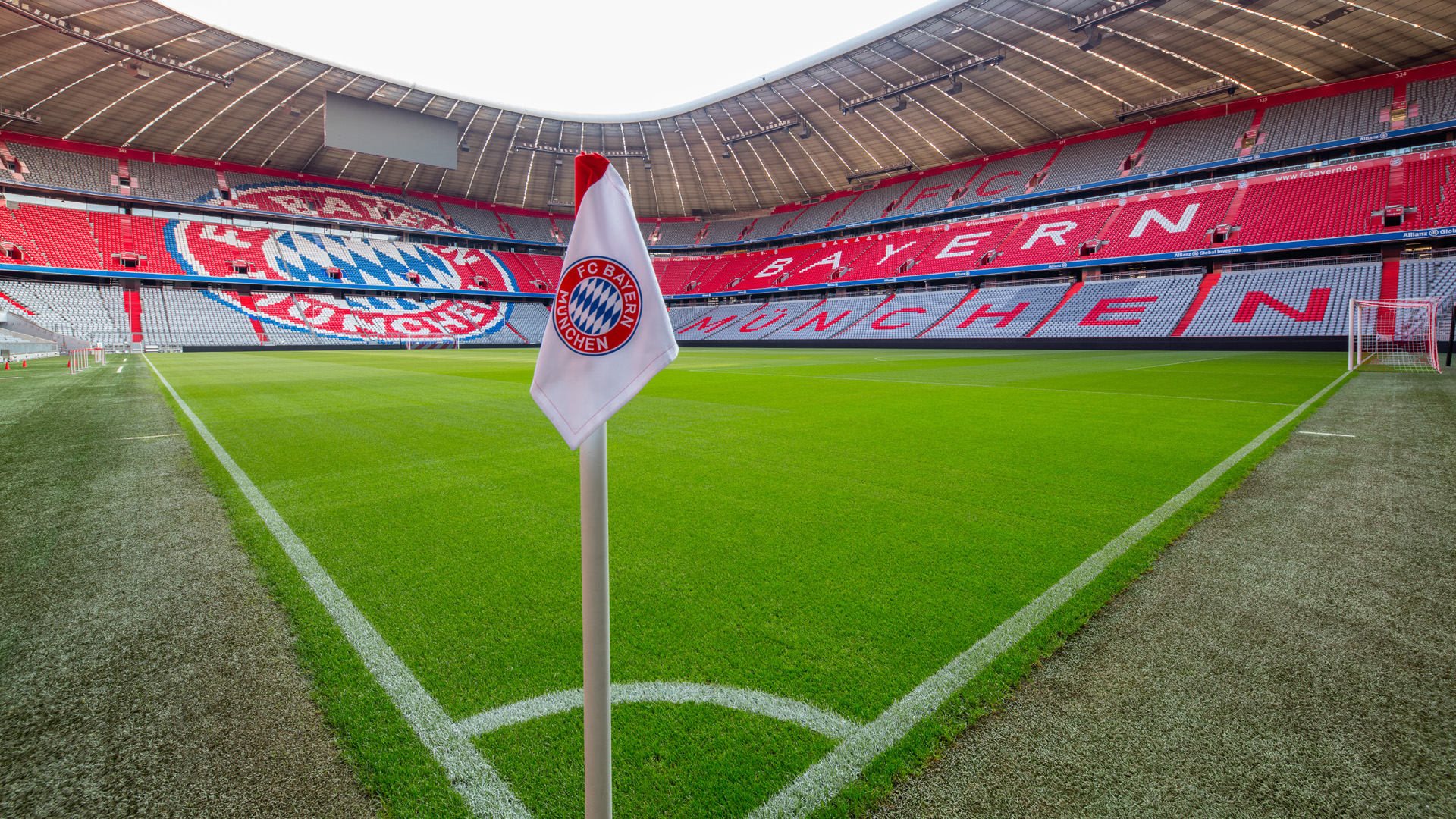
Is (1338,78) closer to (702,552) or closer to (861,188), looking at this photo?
(861,188)

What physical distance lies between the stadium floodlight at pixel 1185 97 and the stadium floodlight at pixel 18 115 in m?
59.7

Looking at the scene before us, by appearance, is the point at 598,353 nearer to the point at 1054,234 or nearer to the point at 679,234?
the point at 1054,234

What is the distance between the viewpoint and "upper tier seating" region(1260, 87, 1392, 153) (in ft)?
94.5

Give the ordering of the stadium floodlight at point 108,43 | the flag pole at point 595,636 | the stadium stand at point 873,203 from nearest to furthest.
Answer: the flag pole at point 595,636 → the stadium floodlight at point 108,43 → the stadium stand at point 873,203

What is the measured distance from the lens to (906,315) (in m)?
38.3

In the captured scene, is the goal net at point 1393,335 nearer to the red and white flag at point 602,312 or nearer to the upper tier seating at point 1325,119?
the upper tier seating at point 1325,119

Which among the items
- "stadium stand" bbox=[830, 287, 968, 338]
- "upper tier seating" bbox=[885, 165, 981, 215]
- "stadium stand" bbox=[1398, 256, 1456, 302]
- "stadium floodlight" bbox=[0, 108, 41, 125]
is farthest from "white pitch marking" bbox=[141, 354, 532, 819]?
"stadium floodlight" bbox=[0, 108, 41, 125]

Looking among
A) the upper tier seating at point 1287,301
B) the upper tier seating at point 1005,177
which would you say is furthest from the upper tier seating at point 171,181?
the upper tier seating at point 1287,301

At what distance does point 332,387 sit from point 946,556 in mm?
11886

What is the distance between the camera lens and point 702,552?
9.81ft

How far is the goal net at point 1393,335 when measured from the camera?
16109 mm

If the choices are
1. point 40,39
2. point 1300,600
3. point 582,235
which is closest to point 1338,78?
point 1300,600

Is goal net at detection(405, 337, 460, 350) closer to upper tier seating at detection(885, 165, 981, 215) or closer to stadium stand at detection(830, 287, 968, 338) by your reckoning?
stadium stand at detection(830, 287, 968, 338)

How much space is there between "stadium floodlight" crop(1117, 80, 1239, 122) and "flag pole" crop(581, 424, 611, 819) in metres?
42.5
